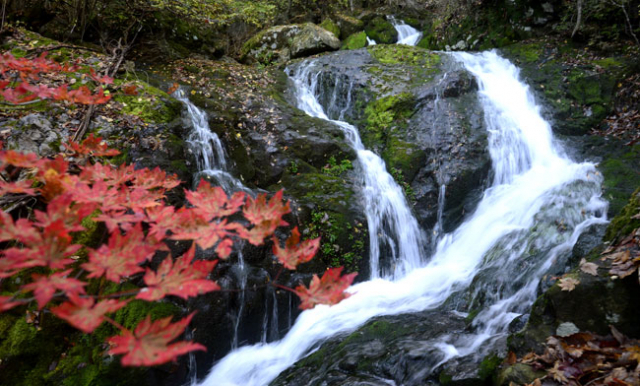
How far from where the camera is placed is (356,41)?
12602 mm

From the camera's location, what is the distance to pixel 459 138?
24.4 feet

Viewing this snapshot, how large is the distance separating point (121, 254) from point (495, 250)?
5.48 metres

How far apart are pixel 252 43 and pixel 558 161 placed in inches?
387

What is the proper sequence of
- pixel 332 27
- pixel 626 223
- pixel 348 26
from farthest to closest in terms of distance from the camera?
pixel 348 26, pixel 332 27, pixel 626 223

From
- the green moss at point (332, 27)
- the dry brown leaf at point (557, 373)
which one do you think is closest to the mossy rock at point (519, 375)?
the dry brown leaf at point (557, 373)

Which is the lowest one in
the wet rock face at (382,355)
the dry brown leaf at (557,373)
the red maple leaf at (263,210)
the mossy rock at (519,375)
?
the wet rock face at (382,355)

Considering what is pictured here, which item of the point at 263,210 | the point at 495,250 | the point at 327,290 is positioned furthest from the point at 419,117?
Result: the point at 327,290

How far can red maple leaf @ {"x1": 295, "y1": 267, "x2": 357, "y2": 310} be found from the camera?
1897 millimetres

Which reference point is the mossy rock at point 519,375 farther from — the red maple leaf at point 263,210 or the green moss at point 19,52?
the green moss at point 19,52

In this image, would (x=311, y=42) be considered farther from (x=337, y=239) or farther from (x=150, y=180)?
(x=150, y=180)

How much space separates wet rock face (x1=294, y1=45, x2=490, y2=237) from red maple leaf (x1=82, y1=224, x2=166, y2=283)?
5753 millimetres

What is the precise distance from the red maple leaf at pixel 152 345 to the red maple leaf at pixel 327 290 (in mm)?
685

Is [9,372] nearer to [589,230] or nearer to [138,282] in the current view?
[138,282]

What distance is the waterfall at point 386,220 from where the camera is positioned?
5852 millimetres
